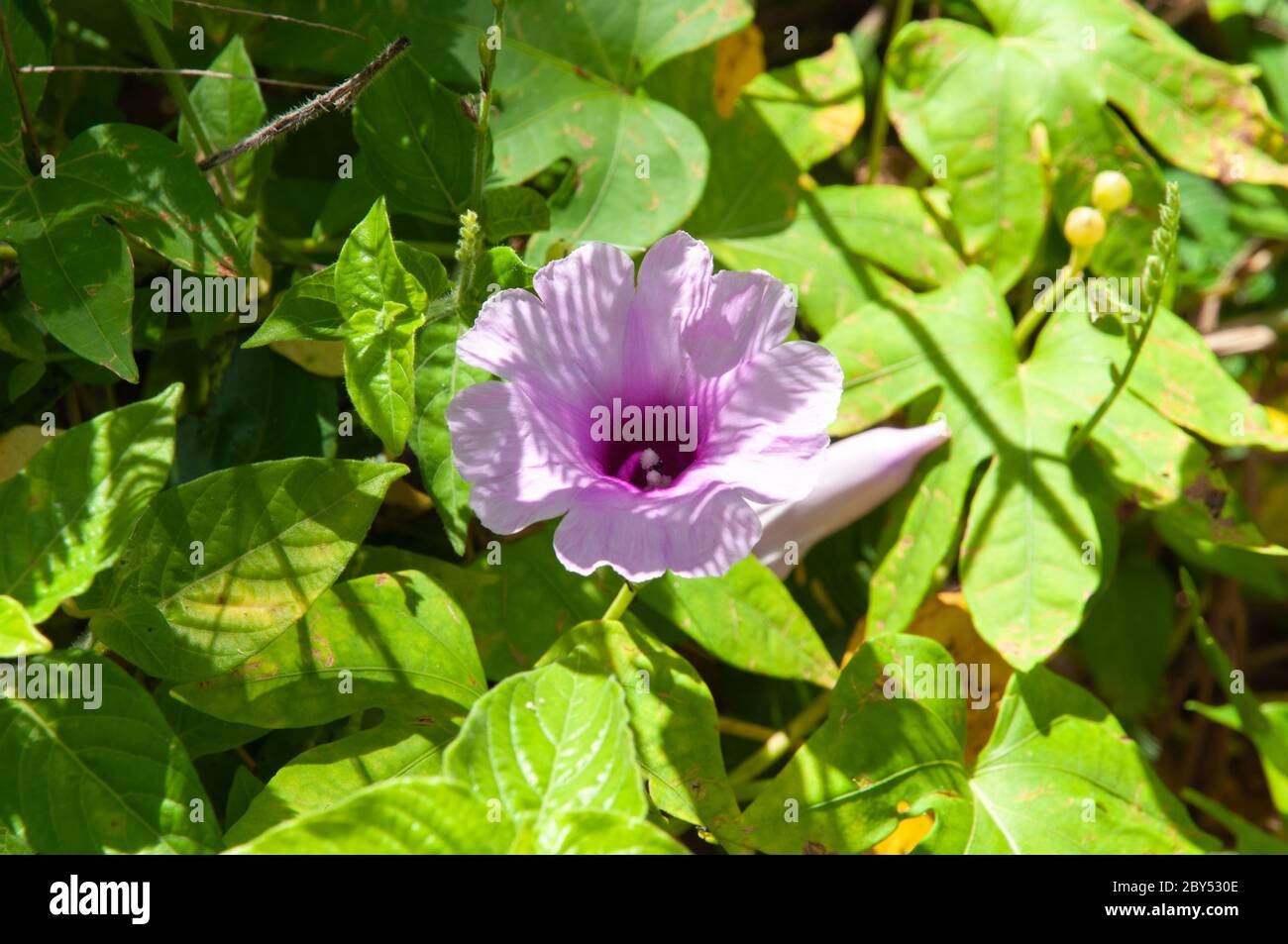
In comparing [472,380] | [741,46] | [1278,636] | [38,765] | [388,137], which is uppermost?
[741,46]

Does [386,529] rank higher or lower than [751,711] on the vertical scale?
higher

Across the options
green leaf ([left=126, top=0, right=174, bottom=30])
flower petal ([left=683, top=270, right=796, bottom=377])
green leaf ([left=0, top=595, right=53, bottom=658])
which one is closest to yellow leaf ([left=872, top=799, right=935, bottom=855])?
flower petal ([left=683, top=270, right=796, bottom=377])

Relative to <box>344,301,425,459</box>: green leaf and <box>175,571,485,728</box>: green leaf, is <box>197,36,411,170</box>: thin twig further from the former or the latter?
<box>175,571,485,728</box>: green leaf

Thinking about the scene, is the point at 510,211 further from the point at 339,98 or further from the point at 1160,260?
the point at 1160,260

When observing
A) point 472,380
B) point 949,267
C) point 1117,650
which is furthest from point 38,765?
point 1117,650

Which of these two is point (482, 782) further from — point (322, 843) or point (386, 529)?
point (386, 529)

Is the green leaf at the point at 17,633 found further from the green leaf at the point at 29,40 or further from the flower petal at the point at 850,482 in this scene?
the flower petal at the point at 850,482
